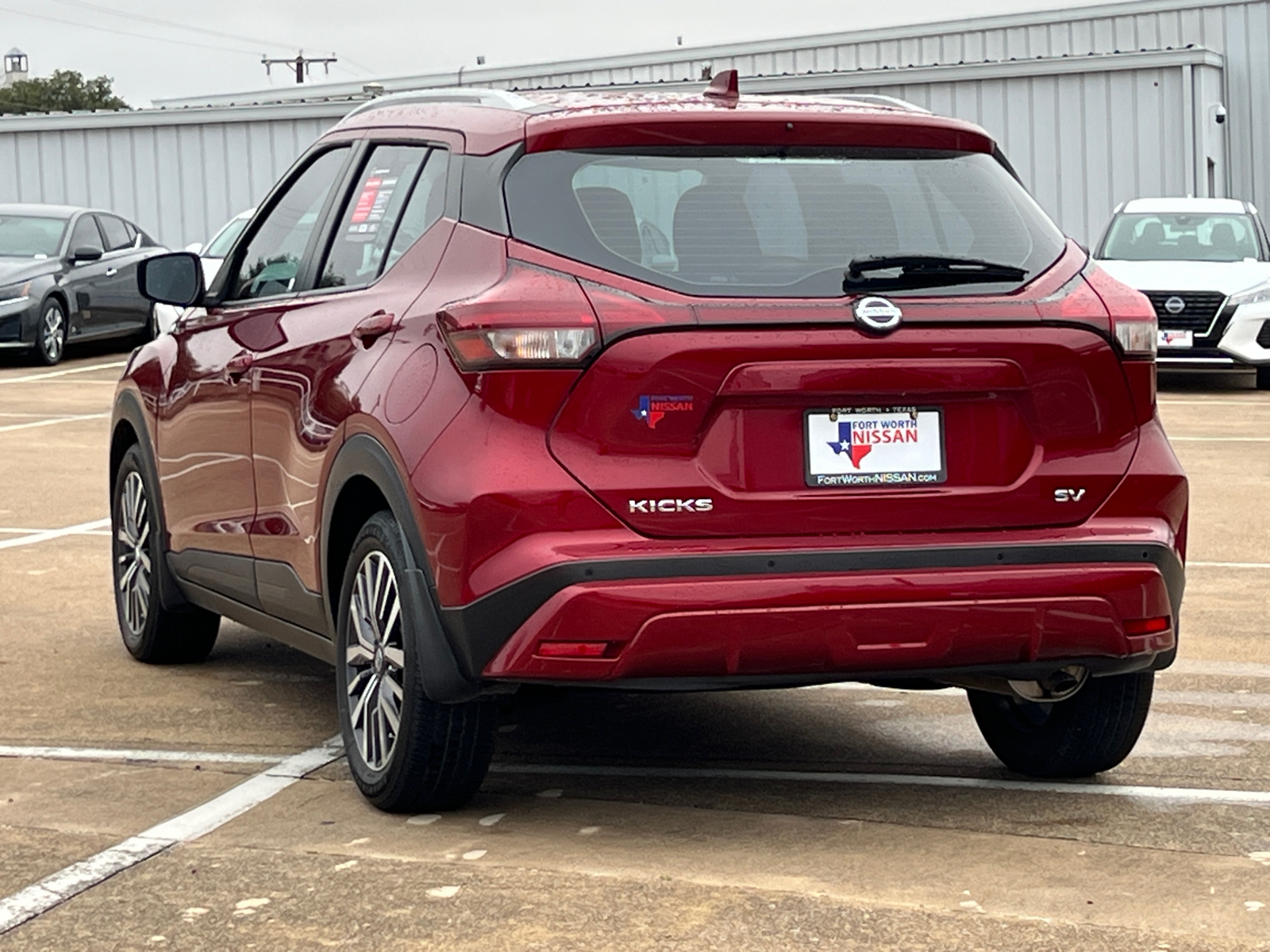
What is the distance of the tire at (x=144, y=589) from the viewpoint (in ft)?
23.7

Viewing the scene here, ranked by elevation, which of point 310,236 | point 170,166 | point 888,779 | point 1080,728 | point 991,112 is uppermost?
point 991,112

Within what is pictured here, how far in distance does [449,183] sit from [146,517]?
8.53 feet

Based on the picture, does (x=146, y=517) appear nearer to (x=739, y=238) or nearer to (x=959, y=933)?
(x=739, y=238)

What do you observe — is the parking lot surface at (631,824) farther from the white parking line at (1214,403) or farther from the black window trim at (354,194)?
the white parking line at (1214,403)

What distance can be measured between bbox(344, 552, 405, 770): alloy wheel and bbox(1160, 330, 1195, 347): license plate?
1511 cm

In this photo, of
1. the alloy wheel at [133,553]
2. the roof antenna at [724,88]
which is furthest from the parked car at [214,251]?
the roof antenna at [724,88]

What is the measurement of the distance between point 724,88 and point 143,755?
2.37 meters

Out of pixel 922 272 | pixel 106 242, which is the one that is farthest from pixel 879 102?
pixel 106 242

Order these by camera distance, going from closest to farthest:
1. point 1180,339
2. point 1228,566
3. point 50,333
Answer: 1. point 1228,566
2. point 1180,339
3. point 50,333

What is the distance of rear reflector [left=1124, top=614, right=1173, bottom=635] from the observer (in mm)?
4922

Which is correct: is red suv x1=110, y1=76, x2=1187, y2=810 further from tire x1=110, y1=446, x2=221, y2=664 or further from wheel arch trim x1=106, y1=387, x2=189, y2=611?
tire x1=110, y1=446, x2=221, y2=664

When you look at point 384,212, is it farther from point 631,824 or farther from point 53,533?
point 53,533

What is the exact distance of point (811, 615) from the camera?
4672 millimetres

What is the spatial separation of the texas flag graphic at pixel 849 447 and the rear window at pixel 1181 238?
16454mm
